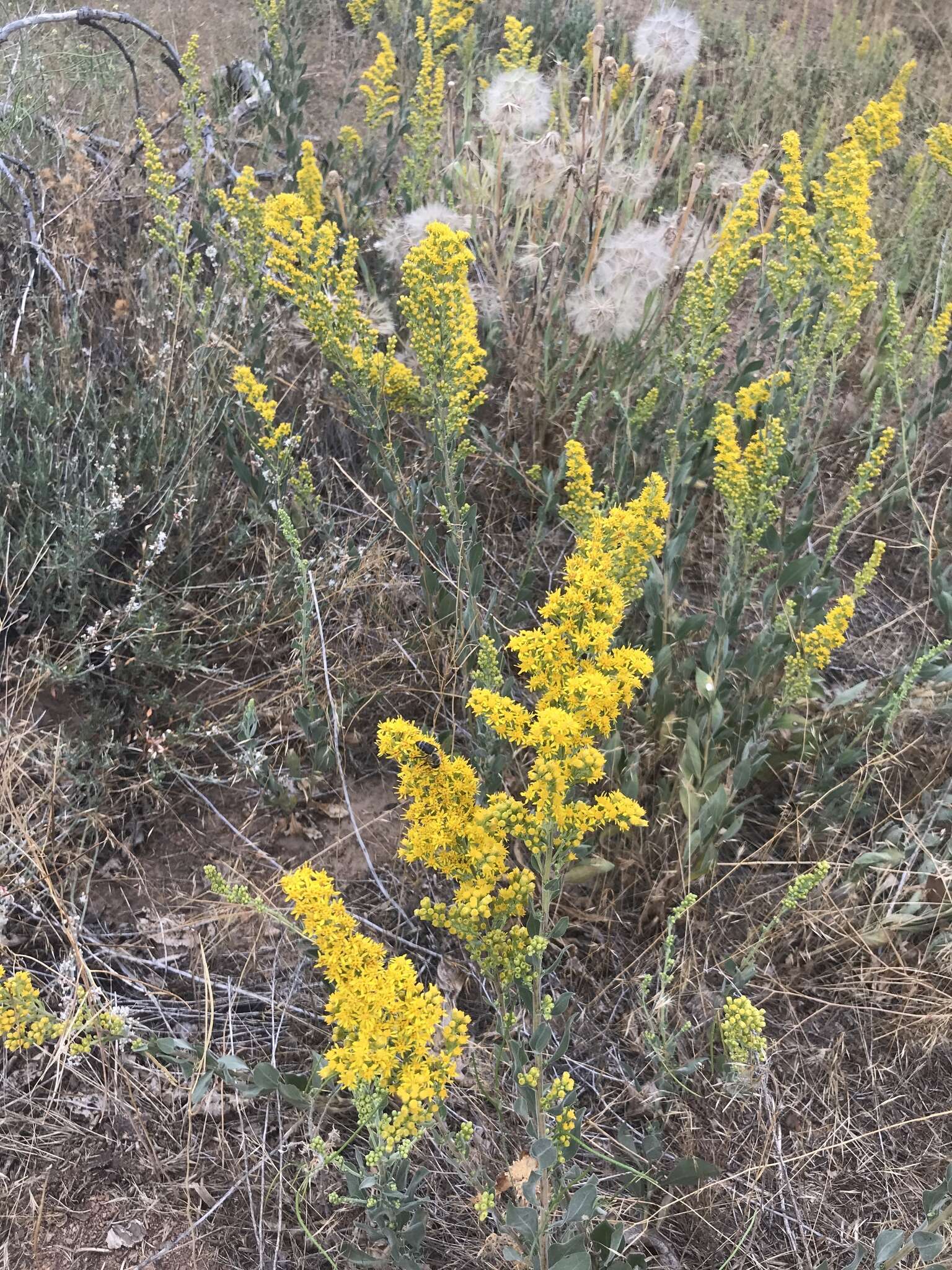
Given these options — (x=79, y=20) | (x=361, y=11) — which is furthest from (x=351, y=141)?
(x=361, y=11)

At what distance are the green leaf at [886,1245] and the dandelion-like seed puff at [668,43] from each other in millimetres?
4410

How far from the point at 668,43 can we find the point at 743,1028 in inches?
172

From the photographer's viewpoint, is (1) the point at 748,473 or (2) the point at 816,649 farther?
(1) the point at 748,473

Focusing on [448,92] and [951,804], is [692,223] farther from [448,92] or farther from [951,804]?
[951,804]

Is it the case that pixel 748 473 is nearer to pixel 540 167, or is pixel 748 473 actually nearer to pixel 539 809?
pixel 539 809

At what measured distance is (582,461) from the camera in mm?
2188

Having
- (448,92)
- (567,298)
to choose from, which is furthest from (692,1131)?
(448,92)

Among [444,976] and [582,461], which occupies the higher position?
[582,461]

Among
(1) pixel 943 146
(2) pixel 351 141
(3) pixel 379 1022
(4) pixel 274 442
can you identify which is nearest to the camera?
(3) pixel 379 1022

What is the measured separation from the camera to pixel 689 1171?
169 centimetres


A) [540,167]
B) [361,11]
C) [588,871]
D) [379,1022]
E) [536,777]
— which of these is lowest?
[588,871]

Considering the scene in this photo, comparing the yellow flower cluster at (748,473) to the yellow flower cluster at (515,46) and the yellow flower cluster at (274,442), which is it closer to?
the yellow flower cluster at (274,442)

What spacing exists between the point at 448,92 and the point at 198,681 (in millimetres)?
3108

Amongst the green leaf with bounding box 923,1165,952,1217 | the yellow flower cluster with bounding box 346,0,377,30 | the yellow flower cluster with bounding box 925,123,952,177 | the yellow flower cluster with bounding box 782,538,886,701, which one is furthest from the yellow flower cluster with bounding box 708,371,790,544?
the yellow flower cluster with bounding box 346,0,377,30
